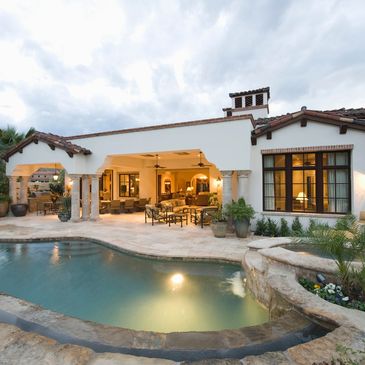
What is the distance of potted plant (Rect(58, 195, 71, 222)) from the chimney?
1323 centimetres

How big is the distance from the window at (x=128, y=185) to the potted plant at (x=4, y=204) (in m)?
7.76

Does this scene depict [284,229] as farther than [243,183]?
No

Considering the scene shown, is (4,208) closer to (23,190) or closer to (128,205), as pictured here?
(23,190)

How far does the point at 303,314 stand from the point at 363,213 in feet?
23.4

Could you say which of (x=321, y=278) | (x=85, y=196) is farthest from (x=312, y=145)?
(x=85, y=196)

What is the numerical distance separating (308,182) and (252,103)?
10.9 m

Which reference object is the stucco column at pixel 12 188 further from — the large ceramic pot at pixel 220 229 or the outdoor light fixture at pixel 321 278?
the outdoor light fixture at pixel 321 278

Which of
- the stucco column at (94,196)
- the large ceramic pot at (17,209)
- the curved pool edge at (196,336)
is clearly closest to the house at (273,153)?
the stucco column at (94,196)

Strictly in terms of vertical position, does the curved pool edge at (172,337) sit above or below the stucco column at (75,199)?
below

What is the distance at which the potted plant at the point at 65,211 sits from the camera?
13.3 metres

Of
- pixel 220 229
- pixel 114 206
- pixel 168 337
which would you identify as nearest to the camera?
pixel 168 337

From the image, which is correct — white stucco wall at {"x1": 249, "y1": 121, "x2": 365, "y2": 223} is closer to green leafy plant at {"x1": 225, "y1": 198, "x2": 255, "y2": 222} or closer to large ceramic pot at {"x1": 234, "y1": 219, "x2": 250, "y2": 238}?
green leafy plant at {"x1": 225, "y1": 198, "x2": 255, "y2": 222}

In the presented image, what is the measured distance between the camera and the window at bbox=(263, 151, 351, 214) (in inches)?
363

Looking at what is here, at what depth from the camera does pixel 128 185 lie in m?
20.1
